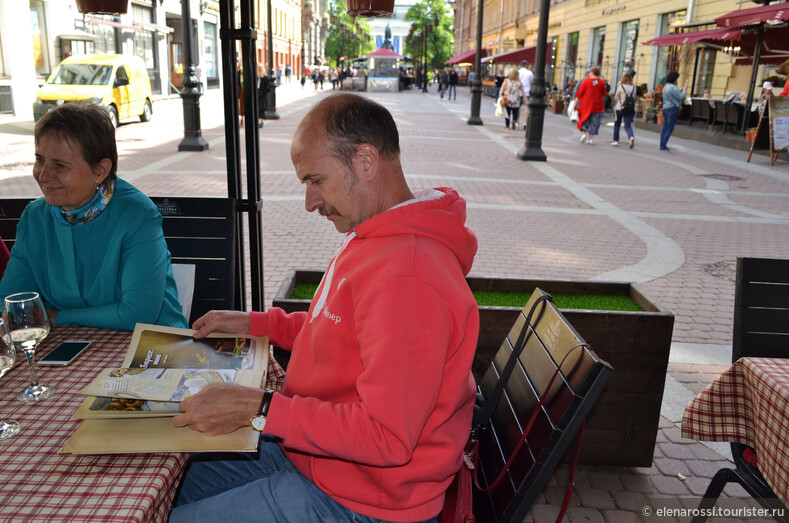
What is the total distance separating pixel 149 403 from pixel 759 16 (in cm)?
Answer: 1676

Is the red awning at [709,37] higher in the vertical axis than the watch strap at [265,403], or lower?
higher

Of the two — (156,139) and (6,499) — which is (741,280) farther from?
(156,139)

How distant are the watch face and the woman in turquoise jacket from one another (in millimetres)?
1016

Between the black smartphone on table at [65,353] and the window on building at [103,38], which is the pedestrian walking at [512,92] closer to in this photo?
the window on building at [103,38]

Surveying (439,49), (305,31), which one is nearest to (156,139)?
(439,49)

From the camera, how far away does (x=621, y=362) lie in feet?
9.48

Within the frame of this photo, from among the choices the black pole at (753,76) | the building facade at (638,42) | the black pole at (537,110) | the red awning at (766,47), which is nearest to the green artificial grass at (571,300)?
the black pole at (537,110)

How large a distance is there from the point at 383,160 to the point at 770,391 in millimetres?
1628

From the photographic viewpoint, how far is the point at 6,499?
4.27ft

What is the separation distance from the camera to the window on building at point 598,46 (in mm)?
31031

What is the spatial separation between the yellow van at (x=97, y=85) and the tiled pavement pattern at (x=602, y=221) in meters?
1.25

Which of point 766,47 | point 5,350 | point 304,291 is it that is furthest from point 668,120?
point 5,350

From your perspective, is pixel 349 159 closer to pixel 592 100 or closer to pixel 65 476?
pixel 65 476

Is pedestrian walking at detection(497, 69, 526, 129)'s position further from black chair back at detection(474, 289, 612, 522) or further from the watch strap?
the watch strap
